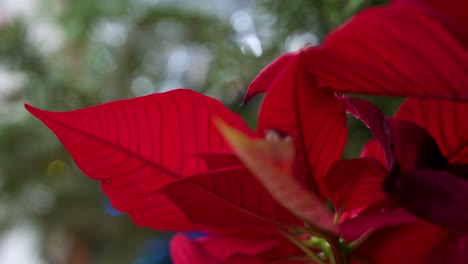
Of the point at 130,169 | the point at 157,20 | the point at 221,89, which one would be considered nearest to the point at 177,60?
the point at 157,20

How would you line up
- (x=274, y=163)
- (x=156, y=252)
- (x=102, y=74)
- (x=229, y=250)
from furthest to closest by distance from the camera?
(x=102, y=74)
(x=156, y=252)
(x=229, y=250)
(x=274, y=163)

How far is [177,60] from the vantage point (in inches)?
32.1

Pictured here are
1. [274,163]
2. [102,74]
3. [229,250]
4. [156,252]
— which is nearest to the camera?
[274,163]

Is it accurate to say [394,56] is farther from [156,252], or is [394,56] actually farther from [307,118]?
[156,252]

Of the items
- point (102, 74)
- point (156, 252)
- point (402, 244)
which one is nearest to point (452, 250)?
point (402, 244)

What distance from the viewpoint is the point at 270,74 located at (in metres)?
0.16

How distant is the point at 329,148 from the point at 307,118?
0.02 m

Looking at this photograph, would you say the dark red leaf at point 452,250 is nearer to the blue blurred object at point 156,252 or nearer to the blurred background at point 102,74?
the blurred background at point 102,74

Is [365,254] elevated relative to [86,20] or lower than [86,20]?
lower

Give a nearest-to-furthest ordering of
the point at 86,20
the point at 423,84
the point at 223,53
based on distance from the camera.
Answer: the point at 423,84, the point at 223,53, the point at 86,20

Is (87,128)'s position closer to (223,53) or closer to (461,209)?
(461,209)

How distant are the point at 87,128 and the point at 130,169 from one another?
22mm

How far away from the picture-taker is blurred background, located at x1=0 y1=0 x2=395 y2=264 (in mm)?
463

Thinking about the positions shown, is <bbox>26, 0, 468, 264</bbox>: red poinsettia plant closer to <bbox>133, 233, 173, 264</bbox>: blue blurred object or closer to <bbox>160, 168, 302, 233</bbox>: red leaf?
<bbox>160, 168, 302, 233</bbox>: red leaf
